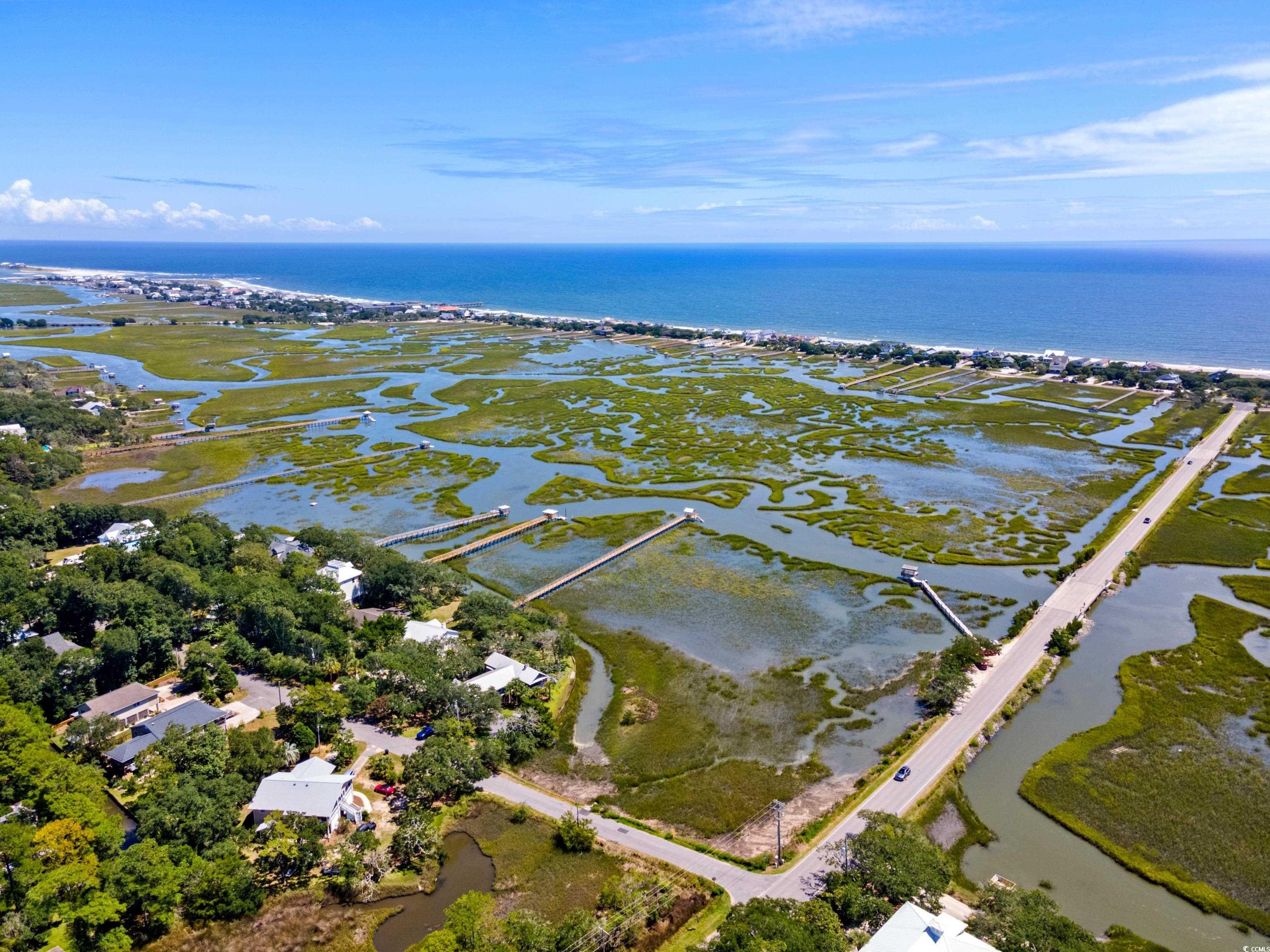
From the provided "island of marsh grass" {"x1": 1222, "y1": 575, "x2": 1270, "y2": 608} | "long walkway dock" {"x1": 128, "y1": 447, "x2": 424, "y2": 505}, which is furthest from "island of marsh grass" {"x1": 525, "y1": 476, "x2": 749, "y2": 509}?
"island of marsh grass" {"x1": 1222, "y1": 575, "x2": 1270, "y2": 608}

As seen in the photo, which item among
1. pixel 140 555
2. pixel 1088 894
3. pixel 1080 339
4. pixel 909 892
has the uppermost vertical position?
pixel 1080 339

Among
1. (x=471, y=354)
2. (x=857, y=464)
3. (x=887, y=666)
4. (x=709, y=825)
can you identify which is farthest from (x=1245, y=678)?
(x=471, y=354)

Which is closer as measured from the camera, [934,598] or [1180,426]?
[934,598]

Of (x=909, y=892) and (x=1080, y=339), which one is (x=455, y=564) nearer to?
(x=909, y=892)

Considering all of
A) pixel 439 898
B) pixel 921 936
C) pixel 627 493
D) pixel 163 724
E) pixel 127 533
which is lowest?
pixel 439 898

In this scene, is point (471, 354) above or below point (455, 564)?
above

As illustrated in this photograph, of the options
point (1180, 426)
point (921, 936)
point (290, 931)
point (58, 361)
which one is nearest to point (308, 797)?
point (290, 931)

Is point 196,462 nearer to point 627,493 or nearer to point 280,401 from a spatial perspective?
point 280,401

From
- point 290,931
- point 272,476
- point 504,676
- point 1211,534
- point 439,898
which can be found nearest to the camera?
point 290,931
